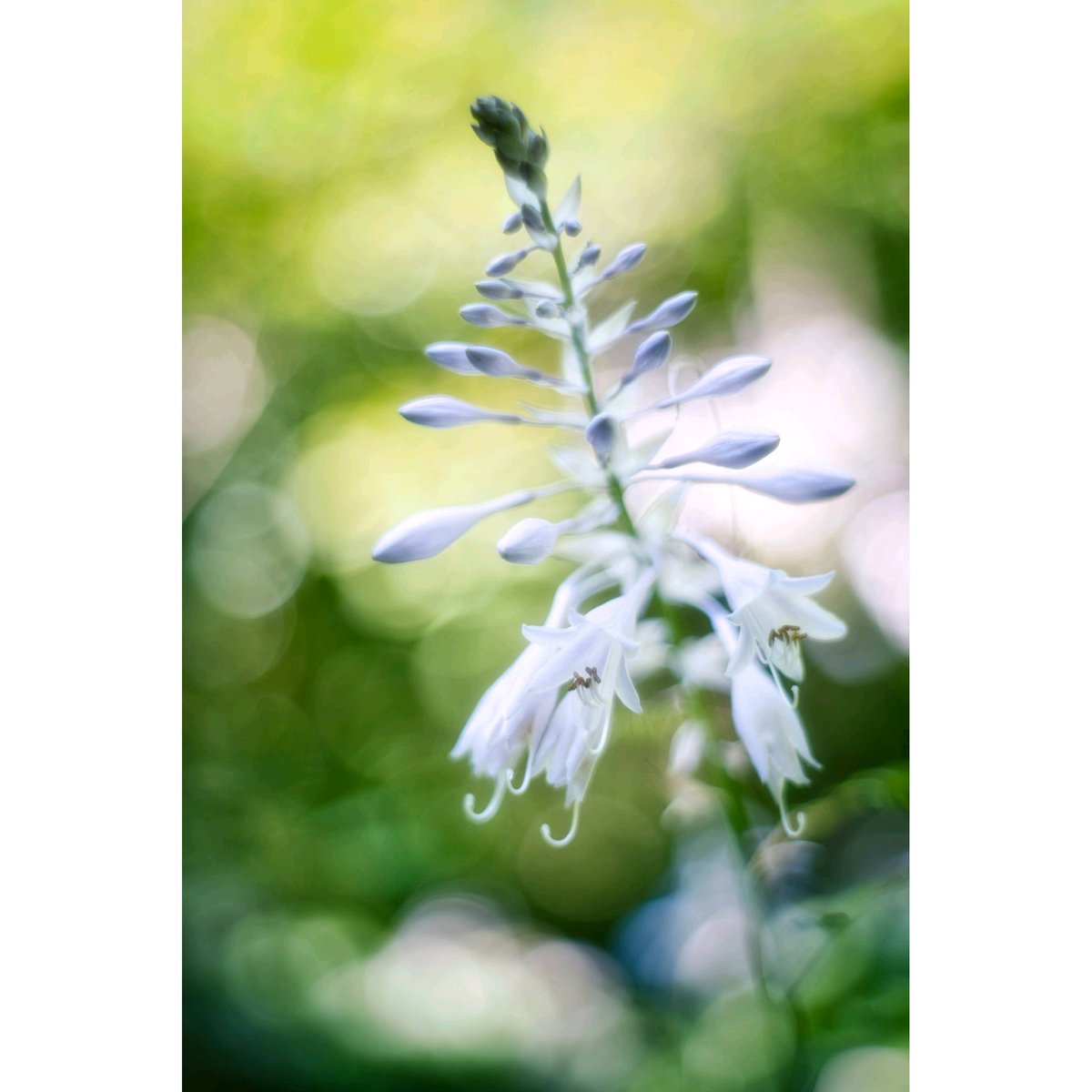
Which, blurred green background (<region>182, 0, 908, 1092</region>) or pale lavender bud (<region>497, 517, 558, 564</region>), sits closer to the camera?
pale lavender bud (<region>497, 517, 558, 564</region>)

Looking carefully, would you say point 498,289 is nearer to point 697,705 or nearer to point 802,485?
point 802,485

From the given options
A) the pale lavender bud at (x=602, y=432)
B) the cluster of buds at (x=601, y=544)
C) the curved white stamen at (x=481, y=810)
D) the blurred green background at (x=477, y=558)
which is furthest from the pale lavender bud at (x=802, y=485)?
the curved white stamen at (x=481, y=810)

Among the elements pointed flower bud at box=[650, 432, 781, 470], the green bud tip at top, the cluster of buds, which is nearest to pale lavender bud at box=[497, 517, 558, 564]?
the cluster of buds

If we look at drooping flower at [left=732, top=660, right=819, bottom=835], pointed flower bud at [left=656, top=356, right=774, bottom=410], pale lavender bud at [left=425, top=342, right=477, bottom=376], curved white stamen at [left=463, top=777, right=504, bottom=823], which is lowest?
curved white stamen at [left=463, top=777, right=504, bottom=823]

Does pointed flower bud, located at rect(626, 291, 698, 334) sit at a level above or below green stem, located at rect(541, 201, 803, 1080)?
above

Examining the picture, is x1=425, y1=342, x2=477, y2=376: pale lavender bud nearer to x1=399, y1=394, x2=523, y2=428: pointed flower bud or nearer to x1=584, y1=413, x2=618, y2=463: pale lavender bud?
x1=399, y1=394, x2=523, y2=428: pointed flower bud
